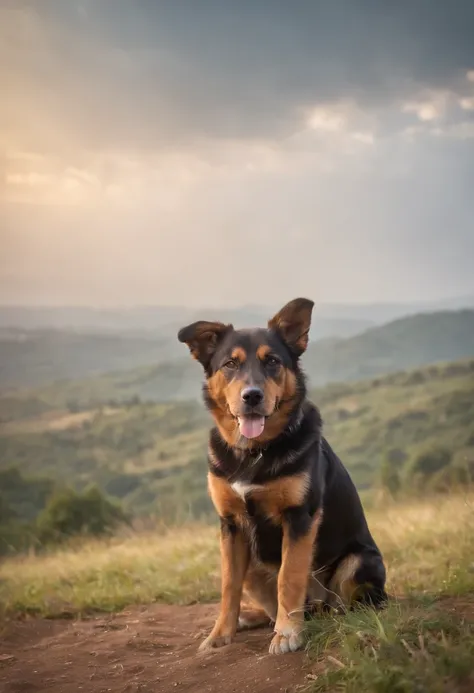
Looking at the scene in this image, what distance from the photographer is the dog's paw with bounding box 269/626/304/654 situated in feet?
15.1

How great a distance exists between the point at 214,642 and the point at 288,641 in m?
0.71

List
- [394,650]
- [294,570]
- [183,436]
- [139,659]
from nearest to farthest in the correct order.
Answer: [394,650] < [294,570] < [139,659] < [183,436]

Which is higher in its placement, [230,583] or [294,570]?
[294,570]

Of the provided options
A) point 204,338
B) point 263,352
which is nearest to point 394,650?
point 263,352

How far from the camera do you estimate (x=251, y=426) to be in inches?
187

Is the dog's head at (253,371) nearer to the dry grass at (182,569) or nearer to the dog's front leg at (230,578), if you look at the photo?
the dog's front leg at (230,578)

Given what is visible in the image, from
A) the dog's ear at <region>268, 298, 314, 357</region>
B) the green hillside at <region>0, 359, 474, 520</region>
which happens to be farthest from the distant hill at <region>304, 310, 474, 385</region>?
the dog's ear at <region>268, 298, 314, 357</region>

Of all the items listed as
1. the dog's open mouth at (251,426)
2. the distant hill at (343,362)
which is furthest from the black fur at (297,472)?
the distant hill at (343,362)

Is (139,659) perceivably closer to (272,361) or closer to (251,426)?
(251,426)

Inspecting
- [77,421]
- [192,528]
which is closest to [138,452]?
[77,421]

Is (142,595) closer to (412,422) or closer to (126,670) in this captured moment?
(126,670)

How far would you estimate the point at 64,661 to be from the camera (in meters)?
5.27

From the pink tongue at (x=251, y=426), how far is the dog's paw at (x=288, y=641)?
51.0 inches

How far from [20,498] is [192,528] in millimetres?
5163
